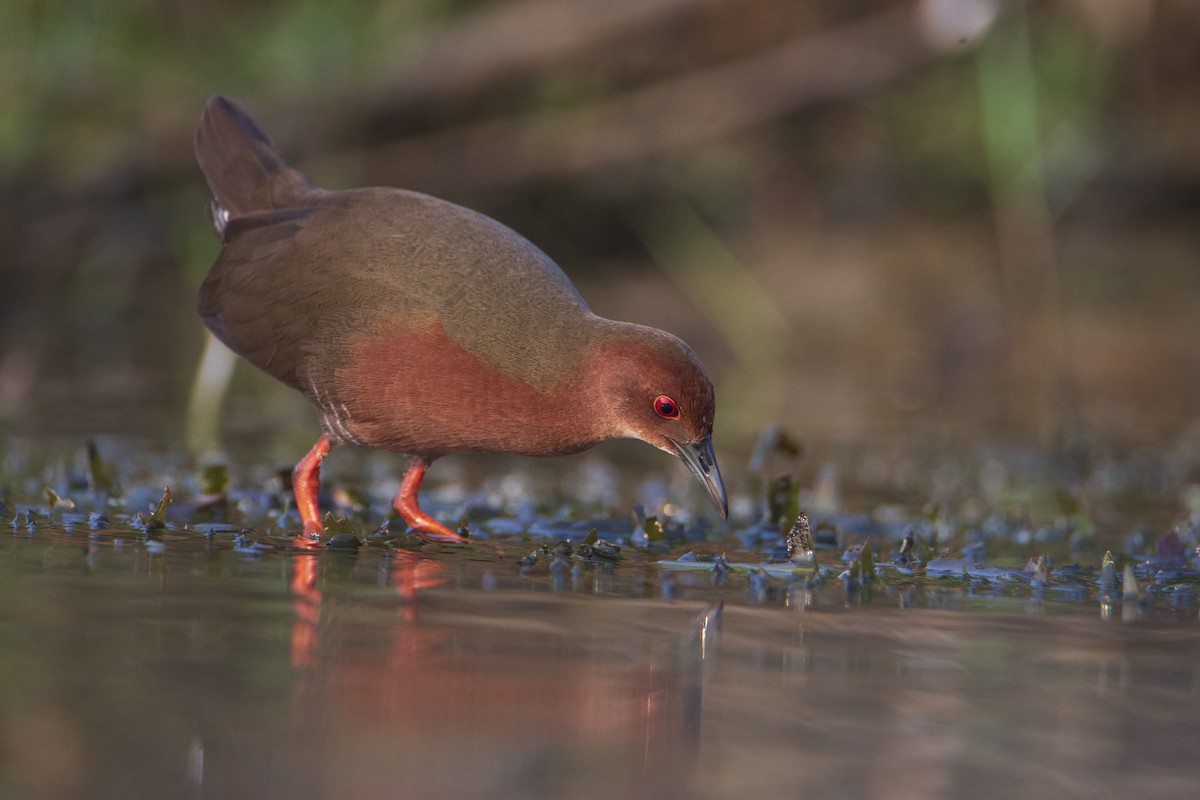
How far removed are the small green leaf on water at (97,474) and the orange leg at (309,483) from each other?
657 millimetres

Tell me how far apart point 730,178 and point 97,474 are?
901cm

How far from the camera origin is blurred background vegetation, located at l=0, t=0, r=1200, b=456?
31.5 ft

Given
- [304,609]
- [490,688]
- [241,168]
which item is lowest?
[490,688]

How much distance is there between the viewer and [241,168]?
223 inches

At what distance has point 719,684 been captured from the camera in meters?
2.77

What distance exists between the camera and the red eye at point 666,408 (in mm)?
4539

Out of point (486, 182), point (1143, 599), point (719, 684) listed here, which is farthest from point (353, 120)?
point (719, 684)

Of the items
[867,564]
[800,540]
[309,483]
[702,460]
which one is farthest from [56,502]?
[867,564]

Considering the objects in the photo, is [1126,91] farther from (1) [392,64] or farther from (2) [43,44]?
(2) [43,44]

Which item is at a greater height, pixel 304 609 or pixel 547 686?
pixel 304 609

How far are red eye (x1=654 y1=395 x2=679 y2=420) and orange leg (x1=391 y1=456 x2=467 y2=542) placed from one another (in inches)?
28.1

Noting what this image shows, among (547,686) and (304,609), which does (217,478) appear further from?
(547,686)

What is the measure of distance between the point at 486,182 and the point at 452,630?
873 cm

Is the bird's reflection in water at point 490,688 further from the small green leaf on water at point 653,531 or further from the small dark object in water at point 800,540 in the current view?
the small green leaf on water at point 653,531
